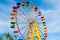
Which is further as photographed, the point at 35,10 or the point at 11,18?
the point at 35,10

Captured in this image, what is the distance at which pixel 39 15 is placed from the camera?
79.7 meters

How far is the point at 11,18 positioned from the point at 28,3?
22.7 ft

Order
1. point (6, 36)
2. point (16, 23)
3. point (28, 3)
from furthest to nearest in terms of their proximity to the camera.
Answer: point (6, 36) < point (28, 3) < point (16, 23)

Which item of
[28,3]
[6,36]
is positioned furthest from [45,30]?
[6,36]

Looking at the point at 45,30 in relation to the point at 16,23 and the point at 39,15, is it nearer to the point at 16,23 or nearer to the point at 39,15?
the point at 39,15

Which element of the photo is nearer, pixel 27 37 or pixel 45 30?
pixel 27 37

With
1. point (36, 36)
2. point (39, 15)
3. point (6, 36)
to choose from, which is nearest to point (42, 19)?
point (39, 15)

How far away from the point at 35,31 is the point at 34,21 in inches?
101

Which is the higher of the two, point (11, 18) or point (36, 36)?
point (11, 18)

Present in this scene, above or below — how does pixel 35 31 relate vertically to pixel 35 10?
below


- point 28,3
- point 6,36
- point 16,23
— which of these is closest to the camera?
point 16,23

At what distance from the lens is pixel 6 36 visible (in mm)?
100125

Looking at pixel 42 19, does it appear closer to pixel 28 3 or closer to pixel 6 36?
pixel 28 3

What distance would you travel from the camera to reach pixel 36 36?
243ft
